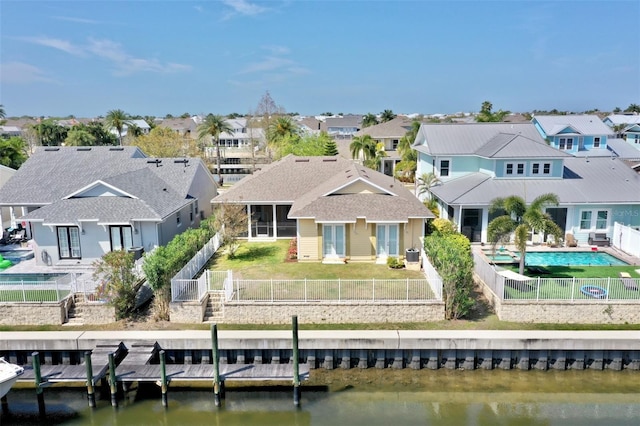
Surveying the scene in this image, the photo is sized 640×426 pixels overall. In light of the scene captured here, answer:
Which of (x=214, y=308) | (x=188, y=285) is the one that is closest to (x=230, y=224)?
(x=188, y=285)

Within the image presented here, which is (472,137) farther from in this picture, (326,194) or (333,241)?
(333,241)

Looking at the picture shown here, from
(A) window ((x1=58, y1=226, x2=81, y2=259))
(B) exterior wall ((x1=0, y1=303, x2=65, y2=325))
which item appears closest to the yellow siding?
(A) window ((x1=58, y1=226, x2=81, y2=259))

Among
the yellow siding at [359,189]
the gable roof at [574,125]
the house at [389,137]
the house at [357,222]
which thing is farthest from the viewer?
the house at [389,137]

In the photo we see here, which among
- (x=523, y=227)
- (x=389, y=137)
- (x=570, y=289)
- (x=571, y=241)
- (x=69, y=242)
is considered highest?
(x=389, y=137)

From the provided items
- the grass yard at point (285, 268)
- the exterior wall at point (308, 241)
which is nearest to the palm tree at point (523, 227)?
the grass yard at point (285, 268)

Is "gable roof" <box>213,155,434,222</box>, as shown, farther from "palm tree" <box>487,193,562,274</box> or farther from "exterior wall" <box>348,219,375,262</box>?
"palm tree" <box>487,193,562,274</box>

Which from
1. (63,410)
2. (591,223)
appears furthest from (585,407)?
(63,410)

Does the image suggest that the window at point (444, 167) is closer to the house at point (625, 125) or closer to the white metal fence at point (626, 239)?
the white metal fence at point (626, 239)
